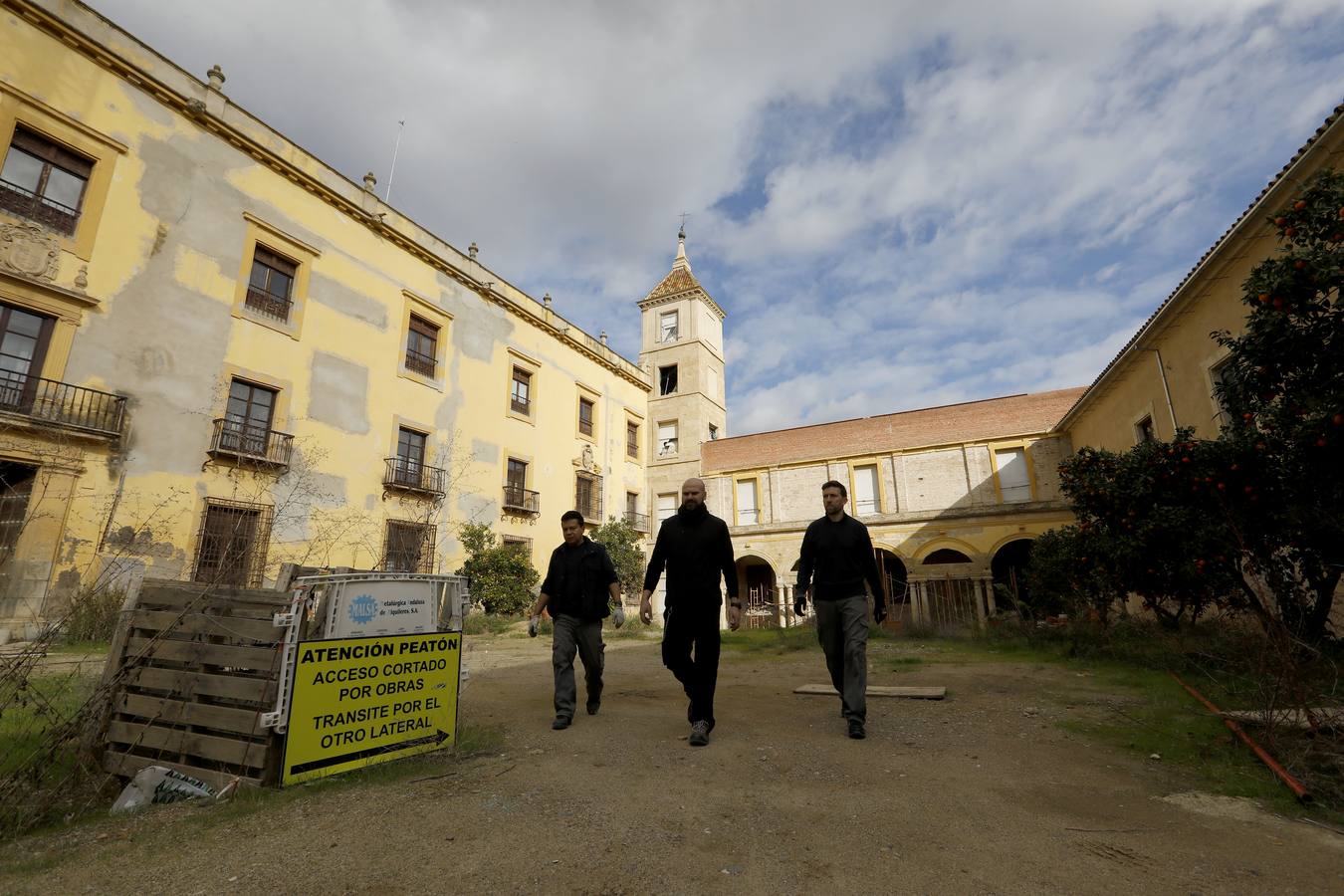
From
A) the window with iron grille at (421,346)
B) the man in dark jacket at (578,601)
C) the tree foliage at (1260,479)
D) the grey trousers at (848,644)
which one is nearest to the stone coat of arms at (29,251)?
the window with iron grille at (421,346)

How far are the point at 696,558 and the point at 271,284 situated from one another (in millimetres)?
14181

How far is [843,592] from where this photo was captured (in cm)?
444

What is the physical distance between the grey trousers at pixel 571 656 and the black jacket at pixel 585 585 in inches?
2.9

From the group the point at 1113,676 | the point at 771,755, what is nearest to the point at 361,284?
the point at 771,755

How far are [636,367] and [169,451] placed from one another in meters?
17.0

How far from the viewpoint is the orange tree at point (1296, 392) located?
4.37m

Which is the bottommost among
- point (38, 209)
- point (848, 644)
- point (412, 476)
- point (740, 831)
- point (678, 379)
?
point (740, 831)

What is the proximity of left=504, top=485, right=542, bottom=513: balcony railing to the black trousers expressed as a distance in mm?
15283

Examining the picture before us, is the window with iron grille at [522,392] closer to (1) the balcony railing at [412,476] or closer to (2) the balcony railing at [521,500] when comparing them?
(2) the balcony railing at [521,500]

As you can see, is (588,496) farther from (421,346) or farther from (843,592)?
(843,592)

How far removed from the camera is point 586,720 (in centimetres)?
475

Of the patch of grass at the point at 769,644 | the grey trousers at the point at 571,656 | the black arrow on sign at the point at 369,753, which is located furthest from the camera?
the patch of grass at the point at 769,644

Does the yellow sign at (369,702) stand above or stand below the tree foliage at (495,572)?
below

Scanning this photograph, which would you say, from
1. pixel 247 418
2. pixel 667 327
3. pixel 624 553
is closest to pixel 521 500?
pixel 624 553
